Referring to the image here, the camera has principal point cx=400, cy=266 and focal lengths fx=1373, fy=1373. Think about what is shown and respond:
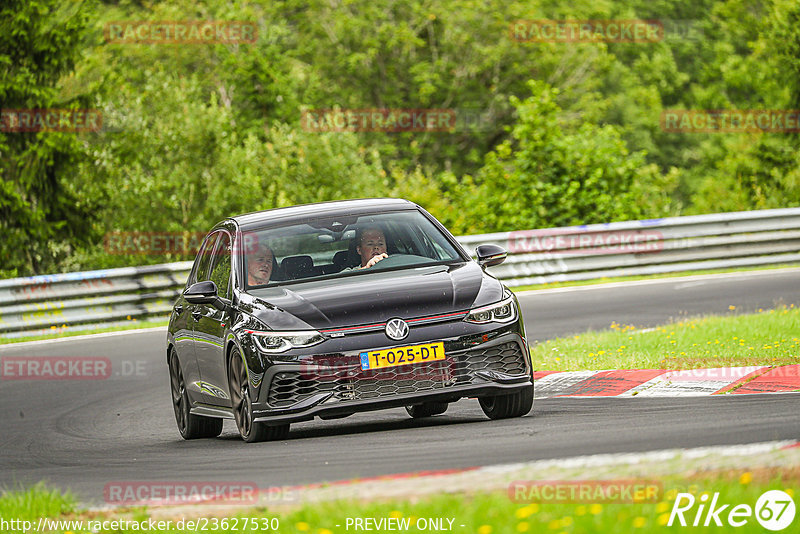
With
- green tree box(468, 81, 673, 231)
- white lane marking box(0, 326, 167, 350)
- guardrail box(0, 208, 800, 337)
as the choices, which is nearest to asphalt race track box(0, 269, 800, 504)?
white lane marking box(0, 326, 167, 350)

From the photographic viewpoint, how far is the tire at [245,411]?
8.84m

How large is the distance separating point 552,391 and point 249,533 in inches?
224

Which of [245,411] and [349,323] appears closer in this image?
[349,323]

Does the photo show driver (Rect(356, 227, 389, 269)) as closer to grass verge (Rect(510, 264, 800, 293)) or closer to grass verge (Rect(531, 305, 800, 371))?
grass verge (Rect(531, 305, 800, 371))

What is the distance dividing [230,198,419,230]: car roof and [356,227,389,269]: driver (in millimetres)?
293

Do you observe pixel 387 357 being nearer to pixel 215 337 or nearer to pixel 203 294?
pixel 215 337

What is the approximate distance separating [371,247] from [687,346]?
12.5 ft

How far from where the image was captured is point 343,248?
9758 millimetres

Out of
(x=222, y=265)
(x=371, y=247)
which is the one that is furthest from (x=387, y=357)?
(x=222, y=265)

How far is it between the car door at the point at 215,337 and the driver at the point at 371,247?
97 cm

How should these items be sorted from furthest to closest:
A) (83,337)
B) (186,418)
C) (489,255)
Answer: (83,337) < (186,418) < (489,255)

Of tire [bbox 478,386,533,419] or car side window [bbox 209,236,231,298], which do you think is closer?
tire [bbox 478,386,533,419]

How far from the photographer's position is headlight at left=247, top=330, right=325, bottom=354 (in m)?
8.50

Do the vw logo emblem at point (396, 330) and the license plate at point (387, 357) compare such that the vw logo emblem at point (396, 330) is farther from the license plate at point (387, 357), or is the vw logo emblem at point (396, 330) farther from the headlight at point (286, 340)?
the headlight at point (286, 340)
